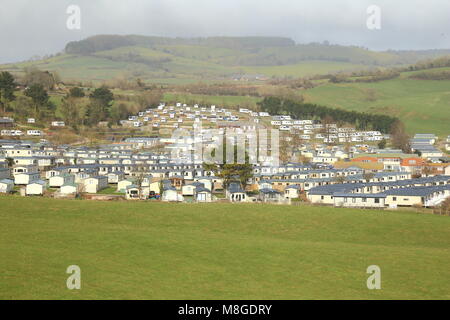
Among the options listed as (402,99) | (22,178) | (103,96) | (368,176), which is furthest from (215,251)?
(402,99)

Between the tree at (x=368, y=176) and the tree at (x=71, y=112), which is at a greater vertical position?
the tree at (x=71, y=112)

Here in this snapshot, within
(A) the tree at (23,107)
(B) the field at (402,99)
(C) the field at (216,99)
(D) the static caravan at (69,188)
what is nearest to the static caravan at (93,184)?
(D) the static caravan at (69,188)

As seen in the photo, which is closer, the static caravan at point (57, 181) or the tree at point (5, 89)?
the static caravan at point (57, 181)

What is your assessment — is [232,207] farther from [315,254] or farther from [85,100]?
[85,100]

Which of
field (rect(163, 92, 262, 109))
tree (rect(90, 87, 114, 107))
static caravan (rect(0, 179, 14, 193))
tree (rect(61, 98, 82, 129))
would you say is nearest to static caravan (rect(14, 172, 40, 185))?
static caravan (rect(0, 179, 14, 193))

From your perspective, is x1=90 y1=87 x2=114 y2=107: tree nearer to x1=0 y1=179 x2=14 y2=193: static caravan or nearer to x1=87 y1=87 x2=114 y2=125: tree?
x1=87 y1=87 x2=114 y2=125: tree

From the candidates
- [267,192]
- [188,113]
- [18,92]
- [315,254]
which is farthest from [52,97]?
[315,254]

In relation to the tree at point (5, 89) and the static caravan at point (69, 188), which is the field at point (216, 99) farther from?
the static caravan at point (69, 188)
